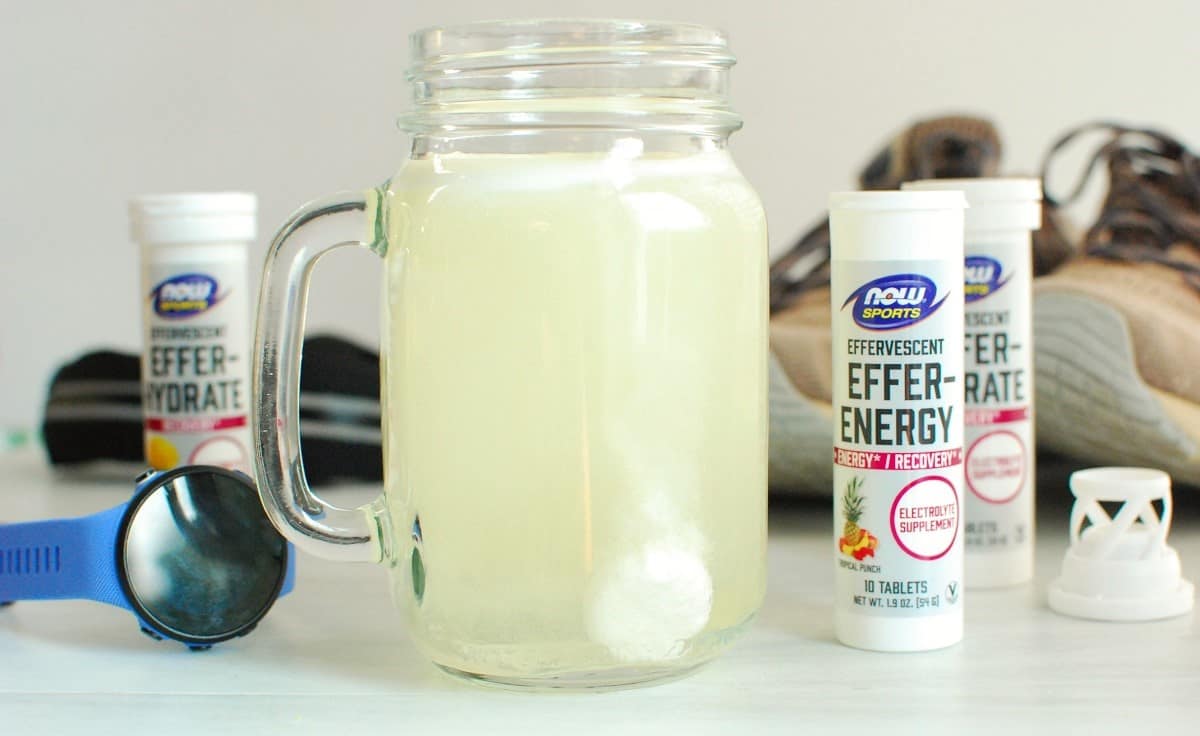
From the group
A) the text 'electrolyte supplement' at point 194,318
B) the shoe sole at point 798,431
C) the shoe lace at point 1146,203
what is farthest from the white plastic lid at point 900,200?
the text 'electrolyte supplement' at point 194,318

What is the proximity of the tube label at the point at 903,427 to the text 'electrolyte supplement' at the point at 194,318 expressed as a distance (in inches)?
20.9

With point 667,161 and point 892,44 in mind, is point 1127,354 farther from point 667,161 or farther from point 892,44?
point 892,44

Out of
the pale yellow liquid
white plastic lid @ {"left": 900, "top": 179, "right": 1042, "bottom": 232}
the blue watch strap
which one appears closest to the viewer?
the pale yellow liquid

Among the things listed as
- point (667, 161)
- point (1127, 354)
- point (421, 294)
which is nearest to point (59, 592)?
point (421, 294)

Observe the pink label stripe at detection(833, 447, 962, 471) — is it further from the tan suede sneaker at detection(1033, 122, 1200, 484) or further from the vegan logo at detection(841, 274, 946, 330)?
the tan suede sneaker at detection(1033, 122, 1200, 484)

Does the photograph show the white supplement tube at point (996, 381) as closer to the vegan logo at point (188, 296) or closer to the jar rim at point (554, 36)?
the jar rim at point (554, 36)

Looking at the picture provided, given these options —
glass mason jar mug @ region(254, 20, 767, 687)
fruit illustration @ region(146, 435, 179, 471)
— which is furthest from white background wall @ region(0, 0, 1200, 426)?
glass mason jar mug @ region(254, 20, 767, 687)

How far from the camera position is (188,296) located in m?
1.12

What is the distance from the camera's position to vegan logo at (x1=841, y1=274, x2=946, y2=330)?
737mm

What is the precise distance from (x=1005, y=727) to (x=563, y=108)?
33 centimetres

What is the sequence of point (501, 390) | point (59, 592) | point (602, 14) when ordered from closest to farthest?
point (501, 390), point (59, 592), point (602, 14)

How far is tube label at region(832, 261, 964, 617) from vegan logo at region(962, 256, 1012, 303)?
→ 7.1 inches

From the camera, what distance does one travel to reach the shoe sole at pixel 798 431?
1047 millimetres

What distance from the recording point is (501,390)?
661mm
